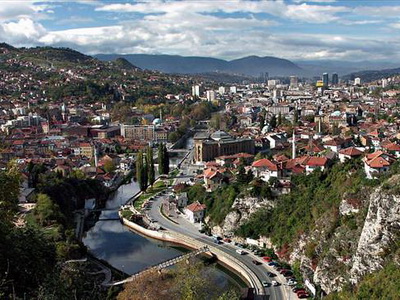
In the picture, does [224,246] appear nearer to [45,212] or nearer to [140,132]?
[45,212]

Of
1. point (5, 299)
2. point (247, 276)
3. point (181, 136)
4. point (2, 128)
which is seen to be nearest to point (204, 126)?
point (181, 136)

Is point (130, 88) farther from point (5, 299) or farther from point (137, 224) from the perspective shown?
point (5, 299)

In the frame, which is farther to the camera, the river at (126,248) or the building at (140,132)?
the building at (140,132)

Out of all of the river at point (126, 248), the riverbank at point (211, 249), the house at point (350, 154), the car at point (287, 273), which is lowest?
the river at point (126, 248)

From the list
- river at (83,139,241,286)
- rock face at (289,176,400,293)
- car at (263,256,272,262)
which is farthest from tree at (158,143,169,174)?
rock face at (289,176,400,293)

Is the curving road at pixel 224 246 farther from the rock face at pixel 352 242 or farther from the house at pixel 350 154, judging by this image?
the house at pixel 350 154

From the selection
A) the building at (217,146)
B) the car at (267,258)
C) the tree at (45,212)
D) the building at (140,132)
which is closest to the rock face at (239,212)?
the car at (267,258)
